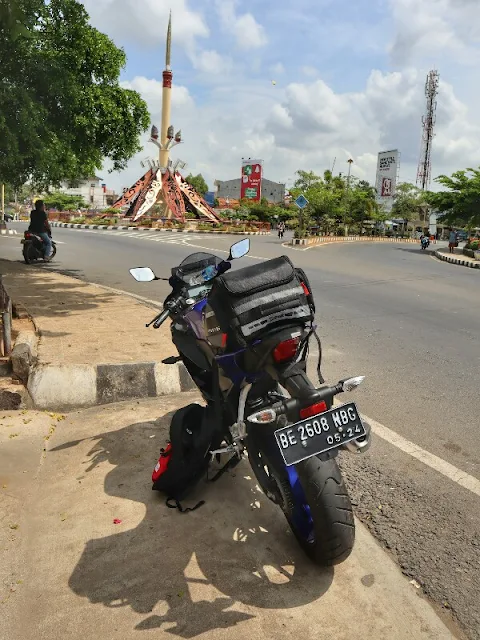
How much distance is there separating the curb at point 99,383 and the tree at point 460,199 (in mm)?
25440

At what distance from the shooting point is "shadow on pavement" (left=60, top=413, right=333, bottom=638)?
2.01 meters

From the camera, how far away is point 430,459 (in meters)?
3.29

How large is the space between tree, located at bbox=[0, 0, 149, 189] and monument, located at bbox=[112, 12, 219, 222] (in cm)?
3359

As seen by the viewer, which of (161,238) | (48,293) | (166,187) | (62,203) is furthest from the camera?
(62,203)

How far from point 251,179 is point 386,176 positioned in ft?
69.9

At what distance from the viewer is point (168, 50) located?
45.6m

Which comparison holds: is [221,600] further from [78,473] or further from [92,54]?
[92,54]

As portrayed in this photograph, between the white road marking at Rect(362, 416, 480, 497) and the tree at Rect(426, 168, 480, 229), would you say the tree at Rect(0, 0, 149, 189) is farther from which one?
the tree at Rect(426, 168, 480, 229)

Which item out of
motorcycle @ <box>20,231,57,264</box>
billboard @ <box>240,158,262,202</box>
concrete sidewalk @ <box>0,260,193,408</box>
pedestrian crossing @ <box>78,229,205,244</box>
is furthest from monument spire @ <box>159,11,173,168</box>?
concrete sidewalk @ <box>0,260,193,408</box>

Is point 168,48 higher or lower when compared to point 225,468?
higher

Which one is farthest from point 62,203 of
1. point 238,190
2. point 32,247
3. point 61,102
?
point 61,102

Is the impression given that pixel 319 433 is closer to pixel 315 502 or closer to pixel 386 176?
pixel 315 502

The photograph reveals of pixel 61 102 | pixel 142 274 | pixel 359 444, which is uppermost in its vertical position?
pixel 61 102

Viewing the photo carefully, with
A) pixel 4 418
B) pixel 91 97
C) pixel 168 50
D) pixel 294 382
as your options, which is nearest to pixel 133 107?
pixel 91 97
